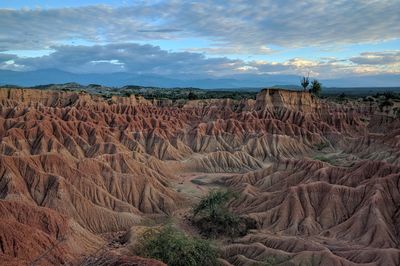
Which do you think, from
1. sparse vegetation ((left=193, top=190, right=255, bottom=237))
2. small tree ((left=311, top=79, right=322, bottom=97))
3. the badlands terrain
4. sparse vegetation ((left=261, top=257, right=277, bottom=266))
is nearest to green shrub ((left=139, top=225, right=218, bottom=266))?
the badlands terrain

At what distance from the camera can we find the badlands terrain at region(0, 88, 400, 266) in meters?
31.1

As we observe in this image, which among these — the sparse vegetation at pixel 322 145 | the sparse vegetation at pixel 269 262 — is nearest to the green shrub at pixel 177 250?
the sparse vegetation at pixel 269 262

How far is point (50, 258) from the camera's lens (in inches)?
1117

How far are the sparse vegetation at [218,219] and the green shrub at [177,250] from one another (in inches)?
351

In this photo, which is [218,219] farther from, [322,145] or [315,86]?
[315,86]

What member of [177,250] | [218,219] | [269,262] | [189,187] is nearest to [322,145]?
[189,187]

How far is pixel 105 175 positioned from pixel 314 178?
22645 mm

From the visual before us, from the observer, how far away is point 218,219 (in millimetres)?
42094

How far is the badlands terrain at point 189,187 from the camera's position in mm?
31141

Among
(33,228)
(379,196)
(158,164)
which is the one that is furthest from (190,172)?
(33,228)

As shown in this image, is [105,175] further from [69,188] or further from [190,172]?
[190,172]

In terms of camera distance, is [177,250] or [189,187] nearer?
[177,250]

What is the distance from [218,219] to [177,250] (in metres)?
12.0

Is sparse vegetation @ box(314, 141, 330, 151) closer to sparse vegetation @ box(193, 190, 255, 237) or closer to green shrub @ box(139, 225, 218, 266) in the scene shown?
sparse vegetation @ box(193, 190, 255, 237)
